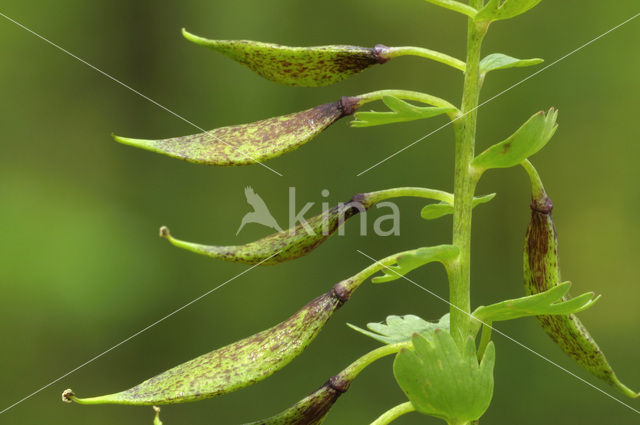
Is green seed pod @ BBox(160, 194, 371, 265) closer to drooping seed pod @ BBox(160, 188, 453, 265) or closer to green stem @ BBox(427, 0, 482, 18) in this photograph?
drooping seed pod @ BBox(160, 188, 453, 265)

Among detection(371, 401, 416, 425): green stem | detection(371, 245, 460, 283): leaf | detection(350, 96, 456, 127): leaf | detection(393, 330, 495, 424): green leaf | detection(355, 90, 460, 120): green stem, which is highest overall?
detection(355, 90, 460, 120): green stem

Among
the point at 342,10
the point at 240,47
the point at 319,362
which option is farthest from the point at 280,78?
the point at 319,362

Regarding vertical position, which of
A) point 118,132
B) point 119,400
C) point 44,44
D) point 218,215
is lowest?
point 119,400

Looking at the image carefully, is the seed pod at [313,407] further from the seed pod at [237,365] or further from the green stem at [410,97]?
the green stem at [410,97]

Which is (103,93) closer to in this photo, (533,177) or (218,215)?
(218,215)

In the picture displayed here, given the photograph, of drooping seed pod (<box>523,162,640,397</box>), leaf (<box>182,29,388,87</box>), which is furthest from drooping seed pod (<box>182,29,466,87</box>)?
drooping seed pod (<box>523,162,640,397</box>)

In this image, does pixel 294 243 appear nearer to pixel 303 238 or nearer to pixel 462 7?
pixel 303 238

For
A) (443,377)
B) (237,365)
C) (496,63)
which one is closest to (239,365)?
(237,365)

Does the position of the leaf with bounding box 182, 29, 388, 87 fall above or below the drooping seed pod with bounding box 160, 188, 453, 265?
above

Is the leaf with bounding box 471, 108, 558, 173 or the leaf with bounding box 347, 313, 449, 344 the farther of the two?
the leaf with bounding box 347, 313, 449, 344
